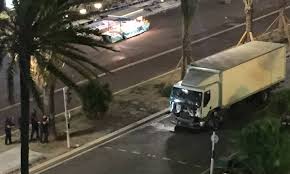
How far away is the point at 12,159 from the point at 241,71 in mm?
11459

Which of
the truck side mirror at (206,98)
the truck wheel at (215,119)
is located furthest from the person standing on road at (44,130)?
the truck wheel at (215,119)

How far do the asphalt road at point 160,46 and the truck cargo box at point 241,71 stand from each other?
7.51m

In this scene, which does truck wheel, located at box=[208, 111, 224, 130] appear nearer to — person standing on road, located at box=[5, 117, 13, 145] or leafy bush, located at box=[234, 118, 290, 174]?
leafy bush, located at box=[234, 118, 290, 174]

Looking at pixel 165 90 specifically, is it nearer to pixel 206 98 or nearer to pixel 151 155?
pixel 206 98

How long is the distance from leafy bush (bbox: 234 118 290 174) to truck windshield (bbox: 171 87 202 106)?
7.80 m

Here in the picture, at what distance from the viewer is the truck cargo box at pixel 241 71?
29766 mm

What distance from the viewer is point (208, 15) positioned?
56.9m

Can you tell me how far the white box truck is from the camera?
2927cm

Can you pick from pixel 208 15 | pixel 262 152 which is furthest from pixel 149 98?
pixel 208 15

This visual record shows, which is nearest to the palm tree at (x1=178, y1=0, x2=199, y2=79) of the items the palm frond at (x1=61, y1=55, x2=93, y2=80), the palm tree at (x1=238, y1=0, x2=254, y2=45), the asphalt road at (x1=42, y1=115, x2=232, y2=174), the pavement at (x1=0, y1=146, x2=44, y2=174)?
the asphalt road at (x1=42, y1=115, x2=232, y2=174)

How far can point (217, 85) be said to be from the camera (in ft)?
97.1

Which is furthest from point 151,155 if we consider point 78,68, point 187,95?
point 78,68

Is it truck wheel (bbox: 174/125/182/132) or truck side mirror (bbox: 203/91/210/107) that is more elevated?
truck side mirror (bbox: 203/91/210/107)

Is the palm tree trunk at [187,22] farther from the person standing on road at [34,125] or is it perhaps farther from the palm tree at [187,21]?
the person standing on road at [34,125]
